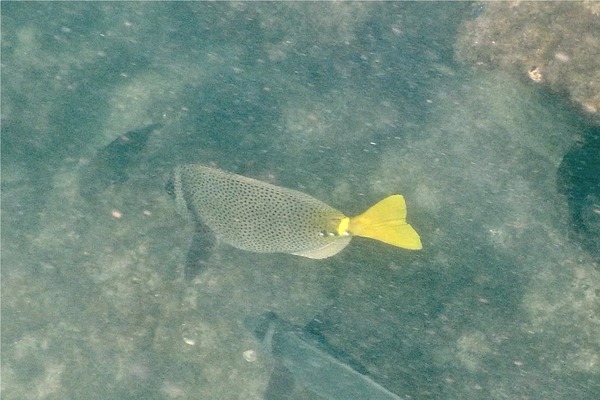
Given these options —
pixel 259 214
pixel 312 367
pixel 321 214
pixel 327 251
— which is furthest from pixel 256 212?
pixel 312 367

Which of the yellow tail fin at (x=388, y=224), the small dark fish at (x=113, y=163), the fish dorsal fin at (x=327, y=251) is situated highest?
the yellow tail fin at (x=388, y=224)

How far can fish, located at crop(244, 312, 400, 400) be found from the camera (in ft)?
12.7

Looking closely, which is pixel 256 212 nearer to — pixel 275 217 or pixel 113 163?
pixel 275 217

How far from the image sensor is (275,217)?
153 inches

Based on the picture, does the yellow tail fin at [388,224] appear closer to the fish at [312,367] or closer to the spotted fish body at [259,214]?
the spotted fish body at [259,214]

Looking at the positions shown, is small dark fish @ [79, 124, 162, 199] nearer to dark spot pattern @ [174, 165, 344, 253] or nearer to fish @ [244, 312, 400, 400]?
dark spot pattern @ [174, 165, 344, 253]

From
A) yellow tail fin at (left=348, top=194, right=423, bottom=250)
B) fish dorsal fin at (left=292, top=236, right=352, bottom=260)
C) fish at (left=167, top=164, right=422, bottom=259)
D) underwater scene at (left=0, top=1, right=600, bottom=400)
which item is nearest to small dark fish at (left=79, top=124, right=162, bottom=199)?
underwater scene at (left=0, top=1, right=600, bottom=400)

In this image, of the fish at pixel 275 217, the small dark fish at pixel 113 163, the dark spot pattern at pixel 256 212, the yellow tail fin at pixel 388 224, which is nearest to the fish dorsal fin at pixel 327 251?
the fish at pixel 275 217

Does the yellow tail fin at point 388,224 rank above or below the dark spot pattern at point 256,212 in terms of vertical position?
above

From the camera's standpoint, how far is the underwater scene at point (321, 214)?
3.99 m

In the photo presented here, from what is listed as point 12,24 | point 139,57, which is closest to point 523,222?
point 139,57

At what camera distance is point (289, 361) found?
402 cm

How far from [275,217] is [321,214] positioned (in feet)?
1.28

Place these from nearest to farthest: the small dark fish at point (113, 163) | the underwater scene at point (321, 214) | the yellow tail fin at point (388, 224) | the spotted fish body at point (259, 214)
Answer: the yellow tail fin at point (388, 224) < the spotted fish body at point (259, 214) < the underwater scene at point (321, 214) < the small dark fish at point (113, 163)
